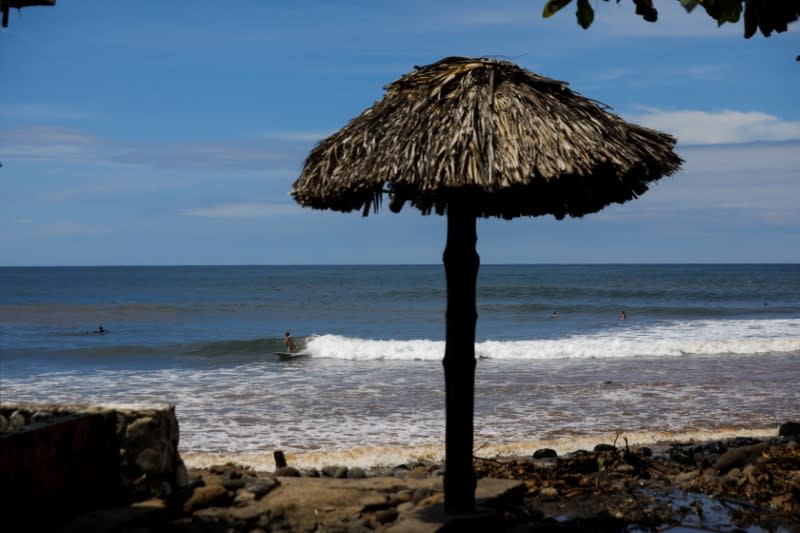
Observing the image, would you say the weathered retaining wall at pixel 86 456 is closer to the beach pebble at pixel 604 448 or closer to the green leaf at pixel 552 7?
the green leaf at pixel 552 7

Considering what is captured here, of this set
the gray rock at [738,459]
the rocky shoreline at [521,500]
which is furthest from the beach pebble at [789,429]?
A: the gray rock at [738,459]

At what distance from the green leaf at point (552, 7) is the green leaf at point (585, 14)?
11 centimetres

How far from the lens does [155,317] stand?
4553 centimetres

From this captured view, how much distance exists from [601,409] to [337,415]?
483 cm

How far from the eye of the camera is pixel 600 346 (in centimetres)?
2780

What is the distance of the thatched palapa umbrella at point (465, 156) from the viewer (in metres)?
5.63

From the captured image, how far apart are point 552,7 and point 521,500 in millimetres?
4307

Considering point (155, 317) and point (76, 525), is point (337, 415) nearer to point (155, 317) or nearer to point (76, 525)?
point (76, 525)

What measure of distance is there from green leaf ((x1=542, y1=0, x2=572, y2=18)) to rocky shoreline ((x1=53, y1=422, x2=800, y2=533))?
351 centimetres

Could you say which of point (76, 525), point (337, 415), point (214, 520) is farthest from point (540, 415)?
point (76, 525)

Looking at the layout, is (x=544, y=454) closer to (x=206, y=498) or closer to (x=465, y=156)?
(x=206, y=498)

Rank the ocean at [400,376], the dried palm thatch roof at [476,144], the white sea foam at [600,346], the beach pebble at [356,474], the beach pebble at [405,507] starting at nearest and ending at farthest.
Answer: the dried palm thatch roof at [476,144] → the beach pebble at [405,507] → the beach pebble at [356,474] → the ocean at [400,376] → the white sea foam at [600,346]

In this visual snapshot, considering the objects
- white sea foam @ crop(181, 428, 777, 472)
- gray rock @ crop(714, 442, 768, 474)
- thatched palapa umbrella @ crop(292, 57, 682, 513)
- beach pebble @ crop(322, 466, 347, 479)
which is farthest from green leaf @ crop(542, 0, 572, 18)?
white sea foam @ crop(181, 428, 777, 472)

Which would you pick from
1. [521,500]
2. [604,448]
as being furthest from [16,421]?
[604,448]
